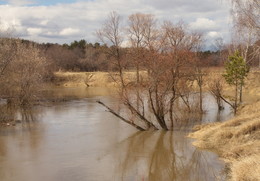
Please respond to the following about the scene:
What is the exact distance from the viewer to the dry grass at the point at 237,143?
10914mm

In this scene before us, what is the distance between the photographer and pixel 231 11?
60.1 feet

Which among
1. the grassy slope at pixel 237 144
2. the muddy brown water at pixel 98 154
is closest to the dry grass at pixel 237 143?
the grassy slope at pixel 237 144

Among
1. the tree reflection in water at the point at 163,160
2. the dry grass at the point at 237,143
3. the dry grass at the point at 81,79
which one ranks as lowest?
the tree reflection in water at the point at 163,160

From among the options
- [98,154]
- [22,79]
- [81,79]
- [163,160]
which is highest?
[22,79]

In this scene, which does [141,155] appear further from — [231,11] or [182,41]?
[182,41]

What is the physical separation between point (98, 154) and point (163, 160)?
3042 mm

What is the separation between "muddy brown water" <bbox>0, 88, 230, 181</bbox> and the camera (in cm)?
1262

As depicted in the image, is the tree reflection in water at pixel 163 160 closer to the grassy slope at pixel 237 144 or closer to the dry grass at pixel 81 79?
the grassy slope at pixel 237 144

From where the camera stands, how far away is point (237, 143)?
1519cm

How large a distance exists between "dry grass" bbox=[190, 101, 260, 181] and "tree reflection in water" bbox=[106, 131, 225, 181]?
63 centimetres

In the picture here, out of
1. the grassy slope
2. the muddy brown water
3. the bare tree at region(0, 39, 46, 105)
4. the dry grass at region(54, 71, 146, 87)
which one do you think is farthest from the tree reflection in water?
the dry grass at region(54, 71, 146, 87)

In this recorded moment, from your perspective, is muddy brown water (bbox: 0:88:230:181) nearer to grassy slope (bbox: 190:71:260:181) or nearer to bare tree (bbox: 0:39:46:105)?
grassy slope (bbox: 190:71:260:181)

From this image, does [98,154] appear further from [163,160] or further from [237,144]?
[237,144]

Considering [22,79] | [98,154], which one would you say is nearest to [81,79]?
[22,79]
